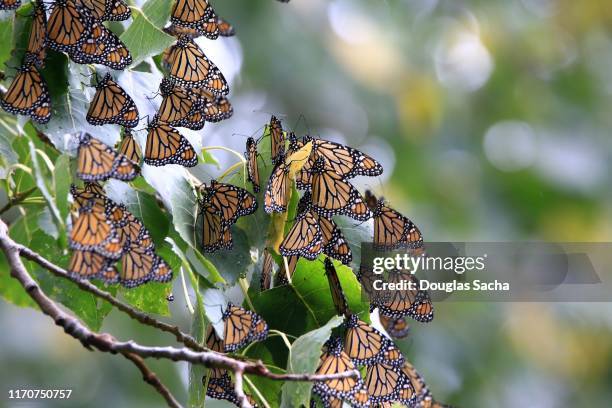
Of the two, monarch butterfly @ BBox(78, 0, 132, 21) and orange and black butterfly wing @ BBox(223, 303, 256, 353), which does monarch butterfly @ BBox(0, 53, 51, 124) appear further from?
orange and black butterfly wing @ BBox(223, 303, 256, 353)

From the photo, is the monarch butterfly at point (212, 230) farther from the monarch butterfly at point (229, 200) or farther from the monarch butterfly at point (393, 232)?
the monarch butterfly at point (393, 232)

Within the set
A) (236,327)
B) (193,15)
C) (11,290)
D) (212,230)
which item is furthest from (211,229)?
(11,290)

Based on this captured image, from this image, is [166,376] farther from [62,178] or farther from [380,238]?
[62,178]

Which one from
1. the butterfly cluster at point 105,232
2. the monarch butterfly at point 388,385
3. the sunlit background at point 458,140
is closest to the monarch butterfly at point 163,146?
the butterfly cluster at point 105,232

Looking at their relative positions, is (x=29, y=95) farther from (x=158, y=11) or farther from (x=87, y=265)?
(x=87, y=265)

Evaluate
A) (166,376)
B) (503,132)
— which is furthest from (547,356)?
(166,376)
